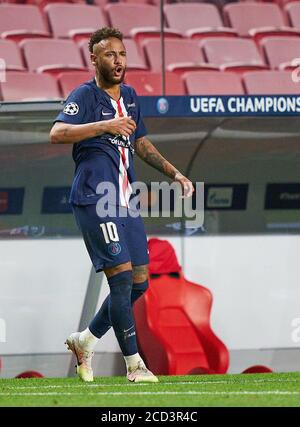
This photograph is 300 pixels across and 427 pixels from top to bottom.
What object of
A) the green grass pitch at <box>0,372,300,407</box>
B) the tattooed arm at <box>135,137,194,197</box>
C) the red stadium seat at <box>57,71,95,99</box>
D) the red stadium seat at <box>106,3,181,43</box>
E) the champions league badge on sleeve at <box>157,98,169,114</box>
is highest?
the red stadium seat at <box>106,3,181,43</box>

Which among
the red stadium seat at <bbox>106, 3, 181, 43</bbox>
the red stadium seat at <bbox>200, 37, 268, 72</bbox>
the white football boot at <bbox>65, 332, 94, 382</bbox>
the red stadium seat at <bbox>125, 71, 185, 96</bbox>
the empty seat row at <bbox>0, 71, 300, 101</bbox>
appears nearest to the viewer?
the white football boot at <bbox>65, 332, 94, 382</bbox>

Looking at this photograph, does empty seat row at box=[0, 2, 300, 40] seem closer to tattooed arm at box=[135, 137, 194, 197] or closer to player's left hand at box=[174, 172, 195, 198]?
tattooed arm at box=[135, 137, 194, 197]

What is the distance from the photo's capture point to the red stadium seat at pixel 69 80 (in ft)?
30.4

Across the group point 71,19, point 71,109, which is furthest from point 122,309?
point 71,19

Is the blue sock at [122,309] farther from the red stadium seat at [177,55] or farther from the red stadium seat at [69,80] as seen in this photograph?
the red stadium seat at [69,80]

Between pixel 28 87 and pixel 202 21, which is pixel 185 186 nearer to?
pixel 28 87

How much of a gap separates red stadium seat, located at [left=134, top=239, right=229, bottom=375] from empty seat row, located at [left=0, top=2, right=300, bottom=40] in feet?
5.86

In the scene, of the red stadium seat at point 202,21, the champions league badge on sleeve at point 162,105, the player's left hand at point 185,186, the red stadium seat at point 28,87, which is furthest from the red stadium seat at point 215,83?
the player's left hand at point 185,186

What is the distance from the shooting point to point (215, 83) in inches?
386

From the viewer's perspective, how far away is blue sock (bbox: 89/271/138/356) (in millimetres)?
6488

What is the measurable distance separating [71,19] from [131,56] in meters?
0.80

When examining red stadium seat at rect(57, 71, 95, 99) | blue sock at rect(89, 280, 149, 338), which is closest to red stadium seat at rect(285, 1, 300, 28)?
red stadium seat at rect(57, 71, 95, 99)

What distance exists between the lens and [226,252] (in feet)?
31.1

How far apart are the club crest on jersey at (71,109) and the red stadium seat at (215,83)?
9.25 feet
